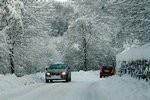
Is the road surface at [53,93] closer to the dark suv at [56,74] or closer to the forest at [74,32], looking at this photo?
the forest at [74,32]

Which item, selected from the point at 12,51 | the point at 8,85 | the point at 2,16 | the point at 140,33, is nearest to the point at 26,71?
the point at 12,51

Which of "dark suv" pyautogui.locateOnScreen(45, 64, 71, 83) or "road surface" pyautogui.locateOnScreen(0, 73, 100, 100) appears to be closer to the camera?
"road surface" pyautogui.locateOnScreen(0, 73, 100, 100)

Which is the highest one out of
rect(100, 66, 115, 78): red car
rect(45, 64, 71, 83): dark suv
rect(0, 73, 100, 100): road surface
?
rect(0, 73, 100, 100): road surface

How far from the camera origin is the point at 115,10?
73.7 ft

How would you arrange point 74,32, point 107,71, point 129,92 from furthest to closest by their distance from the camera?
point 74,32 < point 107,71 < point 129,92

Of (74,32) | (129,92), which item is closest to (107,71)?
(74,32)

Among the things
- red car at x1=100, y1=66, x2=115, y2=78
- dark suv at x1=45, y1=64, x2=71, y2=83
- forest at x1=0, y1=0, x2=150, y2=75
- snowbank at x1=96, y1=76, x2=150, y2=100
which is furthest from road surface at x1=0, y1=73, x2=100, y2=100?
red car at x1=100, y1=66, x2=115, y2=78

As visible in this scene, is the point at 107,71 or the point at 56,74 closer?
the point at 56,74

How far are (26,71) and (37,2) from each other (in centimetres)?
1167

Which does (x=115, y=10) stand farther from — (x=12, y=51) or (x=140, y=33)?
(x=12, y=51)

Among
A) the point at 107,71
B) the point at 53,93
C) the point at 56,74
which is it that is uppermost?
the point at 53,93

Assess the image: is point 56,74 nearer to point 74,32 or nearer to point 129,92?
point 129,92

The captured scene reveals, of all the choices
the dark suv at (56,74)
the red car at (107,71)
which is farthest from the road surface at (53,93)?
the red car at (107,71)

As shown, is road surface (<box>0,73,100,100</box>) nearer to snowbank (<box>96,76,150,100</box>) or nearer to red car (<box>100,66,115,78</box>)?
snowbank (<box>96,76,150,100</box>)
